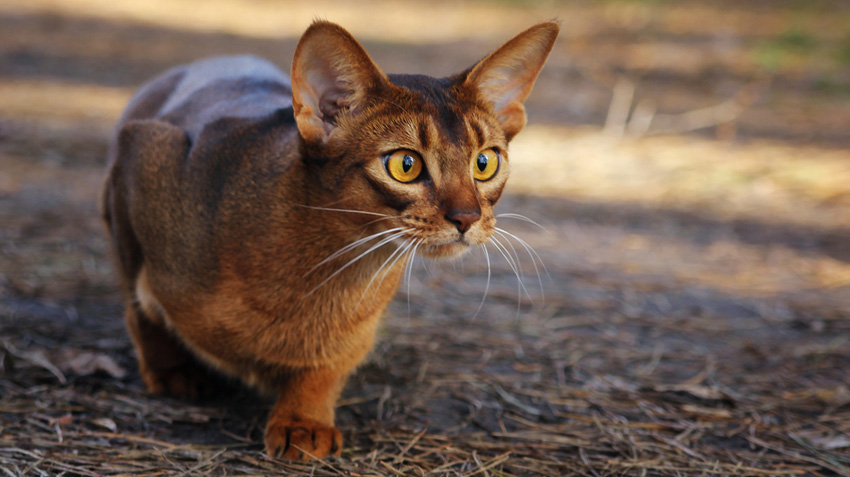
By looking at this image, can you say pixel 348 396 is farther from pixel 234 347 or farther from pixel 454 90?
pixel 454 90

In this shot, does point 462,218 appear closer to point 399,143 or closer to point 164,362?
point 399,143

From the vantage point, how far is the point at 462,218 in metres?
1.84

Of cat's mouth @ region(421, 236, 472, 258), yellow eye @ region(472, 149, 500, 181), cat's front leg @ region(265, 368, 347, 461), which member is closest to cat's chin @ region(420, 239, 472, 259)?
cat's mouth @ region(421, 236, 472, 258)

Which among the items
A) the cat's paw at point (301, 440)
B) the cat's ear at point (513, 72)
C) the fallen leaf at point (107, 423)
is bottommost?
Result: the fallen leaf at point (107, 423)

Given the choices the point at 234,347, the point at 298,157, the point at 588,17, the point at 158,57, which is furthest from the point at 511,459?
the point at 588,17

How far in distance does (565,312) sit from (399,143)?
65.4 inches

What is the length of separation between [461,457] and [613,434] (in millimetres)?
507

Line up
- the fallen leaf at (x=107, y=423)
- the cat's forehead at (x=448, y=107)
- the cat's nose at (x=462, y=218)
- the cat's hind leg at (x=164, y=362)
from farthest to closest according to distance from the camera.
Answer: the cat's hind leg at (x=164, y=362)
the fallen leaf at (x=107, y=423)
the cat's forehead at (x=448, y=107)
the cat's nose at (x=462, y=218)

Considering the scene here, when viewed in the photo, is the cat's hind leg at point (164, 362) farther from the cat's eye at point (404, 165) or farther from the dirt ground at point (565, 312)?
the cat's eye at point (404, 165)

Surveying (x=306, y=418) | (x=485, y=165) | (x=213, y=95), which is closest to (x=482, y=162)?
(x=485, y=165)

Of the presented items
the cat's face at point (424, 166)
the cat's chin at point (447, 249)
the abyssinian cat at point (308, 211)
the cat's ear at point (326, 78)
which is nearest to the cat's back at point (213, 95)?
the abyssinian cat at point (308, 211)

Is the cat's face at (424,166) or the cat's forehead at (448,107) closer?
the cat's face at (424,166)

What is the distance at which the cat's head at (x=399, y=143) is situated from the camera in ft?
6.16

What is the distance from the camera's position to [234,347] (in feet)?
7.12
